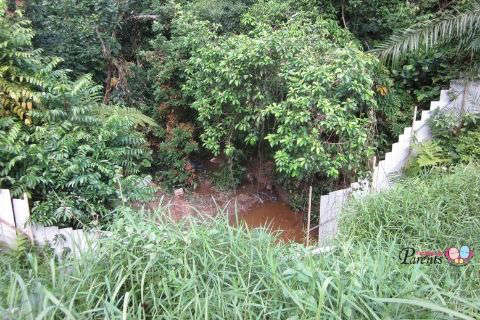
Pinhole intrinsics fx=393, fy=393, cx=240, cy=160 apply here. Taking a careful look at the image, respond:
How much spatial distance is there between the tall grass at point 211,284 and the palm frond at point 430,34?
178 inches

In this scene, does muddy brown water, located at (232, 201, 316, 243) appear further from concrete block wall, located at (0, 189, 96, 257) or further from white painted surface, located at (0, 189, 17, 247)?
white painted surface, located at (0, 189, 17, 247)

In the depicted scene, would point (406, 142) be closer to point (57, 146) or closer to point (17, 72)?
point (57, 146)

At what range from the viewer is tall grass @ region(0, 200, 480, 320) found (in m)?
1.94

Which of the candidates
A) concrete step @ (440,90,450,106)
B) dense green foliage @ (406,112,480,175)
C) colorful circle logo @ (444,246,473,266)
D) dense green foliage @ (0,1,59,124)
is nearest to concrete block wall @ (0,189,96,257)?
dense green foliage @ (0,1,59,124)

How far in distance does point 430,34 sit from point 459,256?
14.1 feet

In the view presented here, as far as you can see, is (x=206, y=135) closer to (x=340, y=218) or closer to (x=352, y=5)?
(x=340, y=218)

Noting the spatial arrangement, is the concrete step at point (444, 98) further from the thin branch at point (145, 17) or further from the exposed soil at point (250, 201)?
the thin branch at point (145, 17)

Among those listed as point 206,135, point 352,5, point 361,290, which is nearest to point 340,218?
point 361,290

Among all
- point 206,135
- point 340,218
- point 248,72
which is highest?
point 248,72

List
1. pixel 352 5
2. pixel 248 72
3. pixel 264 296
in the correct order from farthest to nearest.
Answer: pixel 352 5 < pixel 248 72 < pixel 264 296

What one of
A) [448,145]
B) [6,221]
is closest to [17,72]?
[6,221]

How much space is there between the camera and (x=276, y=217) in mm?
6211

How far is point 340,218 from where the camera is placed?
4.15 metres

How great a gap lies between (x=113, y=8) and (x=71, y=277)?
19.2 ft
